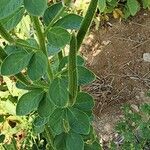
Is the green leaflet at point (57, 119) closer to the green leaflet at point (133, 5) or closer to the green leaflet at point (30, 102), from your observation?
the green leaflet at point (30, 102)

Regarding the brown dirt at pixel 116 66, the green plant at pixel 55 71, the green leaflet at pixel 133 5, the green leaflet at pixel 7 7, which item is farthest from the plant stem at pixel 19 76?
the green leaflet at pixel 133 5

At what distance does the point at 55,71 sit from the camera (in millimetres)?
1431

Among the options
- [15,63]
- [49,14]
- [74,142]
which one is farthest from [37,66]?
[74,142]

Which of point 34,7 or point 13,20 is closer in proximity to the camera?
point 34,7

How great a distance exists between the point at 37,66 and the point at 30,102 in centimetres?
16

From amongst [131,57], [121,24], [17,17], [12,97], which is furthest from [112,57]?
Answer: [17,17]

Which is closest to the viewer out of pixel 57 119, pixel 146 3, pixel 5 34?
pixel 5 34

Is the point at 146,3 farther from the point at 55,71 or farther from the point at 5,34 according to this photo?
the point at 5,34

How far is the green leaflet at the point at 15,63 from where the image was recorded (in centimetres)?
119

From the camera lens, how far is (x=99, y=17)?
3.95 meters

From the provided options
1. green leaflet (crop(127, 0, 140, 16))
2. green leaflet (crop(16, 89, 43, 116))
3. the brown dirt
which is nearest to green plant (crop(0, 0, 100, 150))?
green leaflet (crop(16, 89, 43, 116))

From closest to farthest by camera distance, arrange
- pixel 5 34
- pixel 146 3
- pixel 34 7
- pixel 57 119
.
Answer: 1. pixel 34 7
2. pixel 5 34
3. pixel 57 119
4. pixel 146 3

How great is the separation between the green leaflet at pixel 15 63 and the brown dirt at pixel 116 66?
2083 millimetres

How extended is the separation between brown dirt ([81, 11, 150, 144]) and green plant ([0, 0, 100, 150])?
1.89m
